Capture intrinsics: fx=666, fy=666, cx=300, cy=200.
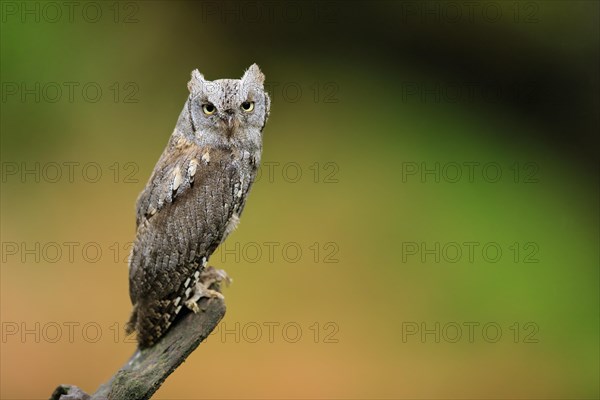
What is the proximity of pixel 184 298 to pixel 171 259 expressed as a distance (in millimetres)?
143

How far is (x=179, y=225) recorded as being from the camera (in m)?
2.15

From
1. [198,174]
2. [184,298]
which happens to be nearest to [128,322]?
[184,298]

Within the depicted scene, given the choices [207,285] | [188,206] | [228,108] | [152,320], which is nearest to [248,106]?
[228,108]

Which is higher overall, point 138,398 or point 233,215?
point 233,215

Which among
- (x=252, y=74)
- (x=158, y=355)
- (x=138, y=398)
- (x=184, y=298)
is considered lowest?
(x=138, y=398)

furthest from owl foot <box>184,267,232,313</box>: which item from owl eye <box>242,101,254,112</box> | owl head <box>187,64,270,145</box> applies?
owl eye <box>242,101,254,112</box>

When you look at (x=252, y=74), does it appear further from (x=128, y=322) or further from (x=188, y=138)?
(x=128, y=322)

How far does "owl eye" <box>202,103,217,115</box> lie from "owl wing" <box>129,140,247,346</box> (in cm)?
15

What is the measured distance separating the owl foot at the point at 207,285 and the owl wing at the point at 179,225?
3 cm

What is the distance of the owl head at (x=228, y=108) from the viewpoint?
204cm

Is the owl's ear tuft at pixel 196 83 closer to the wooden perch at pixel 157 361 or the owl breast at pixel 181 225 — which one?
the owl breast at pixel 181 225

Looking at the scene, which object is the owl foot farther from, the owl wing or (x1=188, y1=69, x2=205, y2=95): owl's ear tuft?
(x1=188, y1=69, x2=205, y2=95): owl's ear tuft

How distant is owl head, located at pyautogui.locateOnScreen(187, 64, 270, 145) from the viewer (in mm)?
2043

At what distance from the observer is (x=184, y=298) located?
7.20 feet
